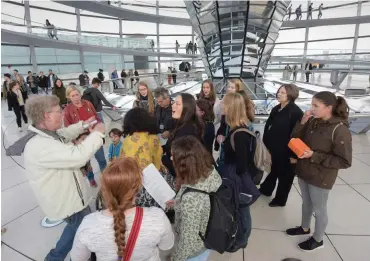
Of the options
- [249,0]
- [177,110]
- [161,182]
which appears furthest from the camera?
[249,0]

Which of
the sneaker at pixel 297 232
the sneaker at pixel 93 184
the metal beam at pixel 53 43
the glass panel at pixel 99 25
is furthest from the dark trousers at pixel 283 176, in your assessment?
the glass panel at pixel 99 25

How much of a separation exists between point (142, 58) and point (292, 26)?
15.8m

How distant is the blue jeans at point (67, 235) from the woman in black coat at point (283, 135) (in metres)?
2.31

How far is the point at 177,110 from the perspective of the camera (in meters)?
2.53

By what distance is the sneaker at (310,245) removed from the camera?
7.80 ft

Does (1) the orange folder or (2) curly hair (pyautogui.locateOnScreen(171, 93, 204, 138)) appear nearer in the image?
(1) the orange folder

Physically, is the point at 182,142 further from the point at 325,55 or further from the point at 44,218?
the point at 325,55

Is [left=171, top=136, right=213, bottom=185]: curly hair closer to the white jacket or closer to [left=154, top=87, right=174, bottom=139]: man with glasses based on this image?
the white jacket

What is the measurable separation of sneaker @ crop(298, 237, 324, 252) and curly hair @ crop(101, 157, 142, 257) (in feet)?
6.39

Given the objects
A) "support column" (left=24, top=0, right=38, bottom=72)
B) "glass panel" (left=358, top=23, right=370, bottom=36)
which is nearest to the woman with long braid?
"support column" (left=24, top=0, right=38, bottom=72)

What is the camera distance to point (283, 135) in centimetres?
300

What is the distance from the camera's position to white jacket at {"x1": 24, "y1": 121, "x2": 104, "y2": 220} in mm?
1675

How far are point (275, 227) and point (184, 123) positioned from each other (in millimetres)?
1627

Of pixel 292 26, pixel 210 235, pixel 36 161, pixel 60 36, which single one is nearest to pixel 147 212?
pixel 210 235
